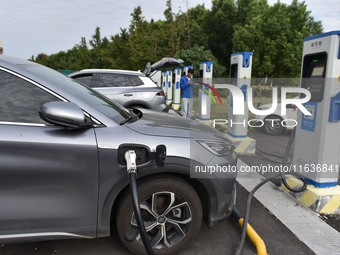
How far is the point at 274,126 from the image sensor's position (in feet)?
25.7

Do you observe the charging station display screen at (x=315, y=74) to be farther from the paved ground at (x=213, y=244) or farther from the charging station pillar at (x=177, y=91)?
the charging station pillar at (x=177, y=91)

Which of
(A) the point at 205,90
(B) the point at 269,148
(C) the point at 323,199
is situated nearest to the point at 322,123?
(C) the point at 323,199

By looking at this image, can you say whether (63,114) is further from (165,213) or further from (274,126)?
(274,126)

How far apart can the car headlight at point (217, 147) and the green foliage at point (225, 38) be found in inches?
769

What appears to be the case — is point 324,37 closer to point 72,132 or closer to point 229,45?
point 72,132

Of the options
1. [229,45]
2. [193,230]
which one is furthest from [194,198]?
[229,45]

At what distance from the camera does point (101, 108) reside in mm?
2471

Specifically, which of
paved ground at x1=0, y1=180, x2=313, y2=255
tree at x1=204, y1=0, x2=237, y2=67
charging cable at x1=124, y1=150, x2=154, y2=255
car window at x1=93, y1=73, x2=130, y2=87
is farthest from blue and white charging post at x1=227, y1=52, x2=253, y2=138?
tree at x1=204, y1=0, x2=237, y2=67

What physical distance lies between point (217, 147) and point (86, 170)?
1159mm

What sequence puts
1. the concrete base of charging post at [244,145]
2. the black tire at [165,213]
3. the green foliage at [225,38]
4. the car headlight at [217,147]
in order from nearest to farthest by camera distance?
the black tire at [165,213] < the car headlight at [217,147] < the concrete base of charging post at [244,145] < the green foliage at [225,38]

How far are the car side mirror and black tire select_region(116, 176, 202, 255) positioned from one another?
0.71m

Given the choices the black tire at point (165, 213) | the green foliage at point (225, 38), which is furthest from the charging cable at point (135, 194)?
the green foliage at point (225, 38)

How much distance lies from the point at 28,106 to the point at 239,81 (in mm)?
4843

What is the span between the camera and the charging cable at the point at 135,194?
6.34 ft
